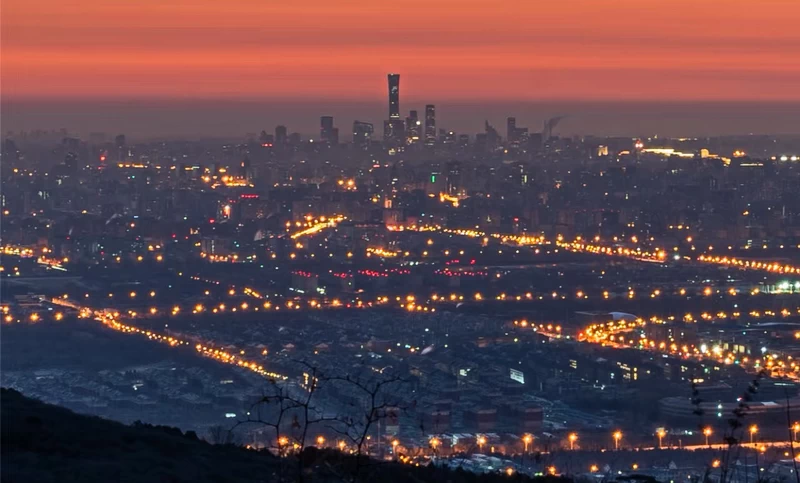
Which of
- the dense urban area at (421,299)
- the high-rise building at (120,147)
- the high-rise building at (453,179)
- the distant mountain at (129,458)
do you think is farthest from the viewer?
the high-rise building at (120,147)

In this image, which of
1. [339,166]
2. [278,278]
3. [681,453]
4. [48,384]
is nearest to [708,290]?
[278,278]

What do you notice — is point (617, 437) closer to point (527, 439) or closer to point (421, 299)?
point (527, 439)

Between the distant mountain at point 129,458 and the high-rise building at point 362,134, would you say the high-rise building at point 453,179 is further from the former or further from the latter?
the distant mountain at point 129,458

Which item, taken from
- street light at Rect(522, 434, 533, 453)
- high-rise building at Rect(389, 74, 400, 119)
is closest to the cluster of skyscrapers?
high-rise building at Rect(389, 74, 400, 119)

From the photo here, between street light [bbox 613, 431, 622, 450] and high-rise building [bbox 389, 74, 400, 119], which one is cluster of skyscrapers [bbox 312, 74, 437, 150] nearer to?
high-rise building [bbox 389, 74, 400, 119]

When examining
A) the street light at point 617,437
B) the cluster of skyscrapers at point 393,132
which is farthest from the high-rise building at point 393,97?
the street light at point 617,437

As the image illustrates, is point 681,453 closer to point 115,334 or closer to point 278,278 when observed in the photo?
point 115,334
